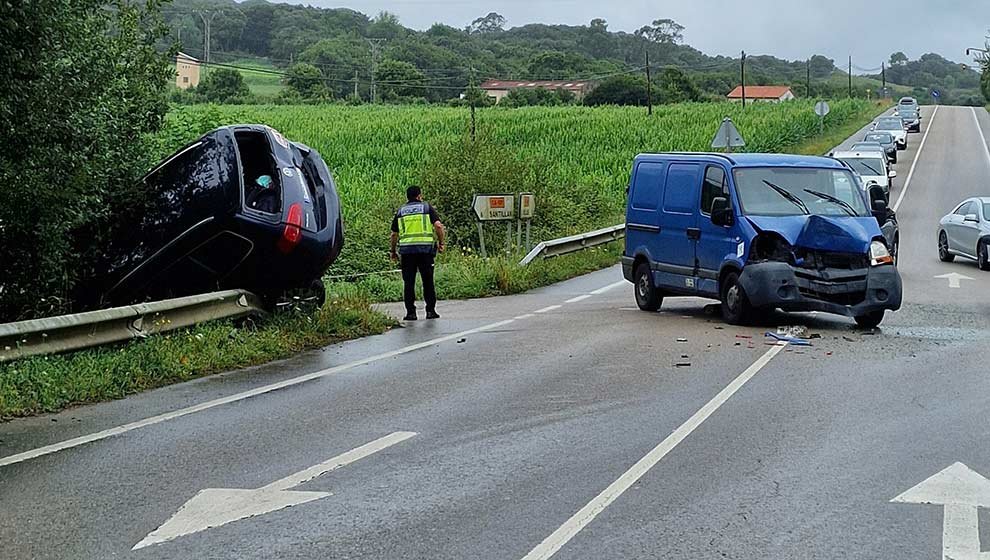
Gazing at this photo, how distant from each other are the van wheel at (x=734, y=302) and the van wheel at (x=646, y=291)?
1766mm

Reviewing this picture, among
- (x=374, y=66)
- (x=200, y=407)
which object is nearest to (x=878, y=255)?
(x=200, y=407)

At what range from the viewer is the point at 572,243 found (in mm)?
28016

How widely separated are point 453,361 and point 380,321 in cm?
280

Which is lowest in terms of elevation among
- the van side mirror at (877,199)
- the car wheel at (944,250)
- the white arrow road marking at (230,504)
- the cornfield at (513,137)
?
the car wheel at (944,250)

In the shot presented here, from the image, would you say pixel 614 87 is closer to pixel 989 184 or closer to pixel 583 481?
pixel 989 184

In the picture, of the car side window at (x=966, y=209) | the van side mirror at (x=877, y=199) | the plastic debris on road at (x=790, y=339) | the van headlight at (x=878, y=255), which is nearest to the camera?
the plastic debris on road at (x=790, y=339)

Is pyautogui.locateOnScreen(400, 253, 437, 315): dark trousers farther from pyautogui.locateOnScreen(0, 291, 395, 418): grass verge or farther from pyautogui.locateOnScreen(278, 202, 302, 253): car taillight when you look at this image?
pyautogui.locateOnScreen(278, 202, 302, 253): car taillight

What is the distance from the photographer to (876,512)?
22.8 feet

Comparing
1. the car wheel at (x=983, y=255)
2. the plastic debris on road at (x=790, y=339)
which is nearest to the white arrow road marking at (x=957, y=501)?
the plastic debris on road at (x=790, y=339)

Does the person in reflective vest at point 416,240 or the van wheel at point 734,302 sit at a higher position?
the person in reflective vest at point 416,240

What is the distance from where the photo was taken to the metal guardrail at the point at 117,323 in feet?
34.3

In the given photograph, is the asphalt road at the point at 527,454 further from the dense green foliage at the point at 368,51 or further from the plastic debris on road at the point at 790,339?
the dense green foliage at the point at 368,51

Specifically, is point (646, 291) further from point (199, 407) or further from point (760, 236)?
point (199, 407)

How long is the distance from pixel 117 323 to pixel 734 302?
743 cm
